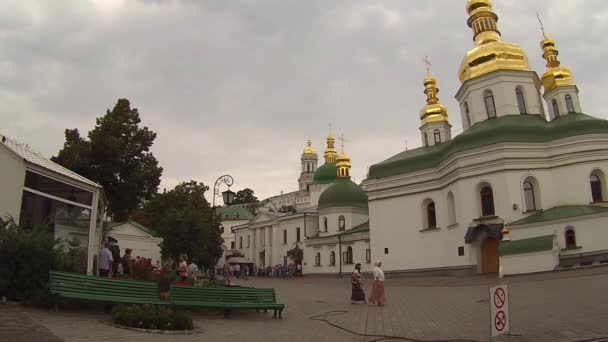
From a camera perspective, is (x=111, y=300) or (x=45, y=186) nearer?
(x=111, y=300)

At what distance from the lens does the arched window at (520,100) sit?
1340 inches

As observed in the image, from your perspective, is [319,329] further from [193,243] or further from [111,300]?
[193,243]

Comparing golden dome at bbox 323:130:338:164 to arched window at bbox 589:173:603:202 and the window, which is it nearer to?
the window

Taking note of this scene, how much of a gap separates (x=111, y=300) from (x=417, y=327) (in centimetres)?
652

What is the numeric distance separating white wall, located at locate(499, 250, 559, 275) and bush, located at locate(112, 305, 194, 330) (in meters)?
21.0

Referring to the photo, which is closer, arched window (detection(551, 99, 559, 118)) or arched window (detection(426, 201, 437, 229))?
arched window (detection(551, 99, 559, 118))

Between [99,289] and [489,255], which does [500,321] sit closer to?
[99,289]

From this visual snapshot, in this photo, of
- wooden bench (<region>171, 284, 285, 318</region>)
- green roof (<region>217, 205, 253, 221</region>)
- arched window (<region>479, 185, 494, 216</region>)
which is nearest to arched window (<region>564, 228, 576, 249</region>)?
arched window (<region>479, 185, 494, 216</region>)

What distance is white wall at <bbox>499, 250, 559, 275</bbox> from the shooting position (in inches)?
987

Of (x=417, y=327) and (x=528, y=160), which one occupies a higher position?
(x=528, y=160)

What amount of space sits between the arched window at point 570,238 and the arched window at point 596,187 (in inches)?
152

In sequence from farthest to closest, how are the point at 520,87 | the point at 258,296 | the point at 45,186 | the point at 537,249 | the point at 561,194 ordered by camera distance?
the point at 520,87 < the point at 561,194 < the point at 537,249 < the point at 45,186 < the point at 258,296

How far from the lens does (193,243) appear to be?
30.8 m

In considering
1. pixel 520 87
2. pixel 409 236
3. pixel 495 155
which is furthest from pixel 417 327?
pixel 520 87
